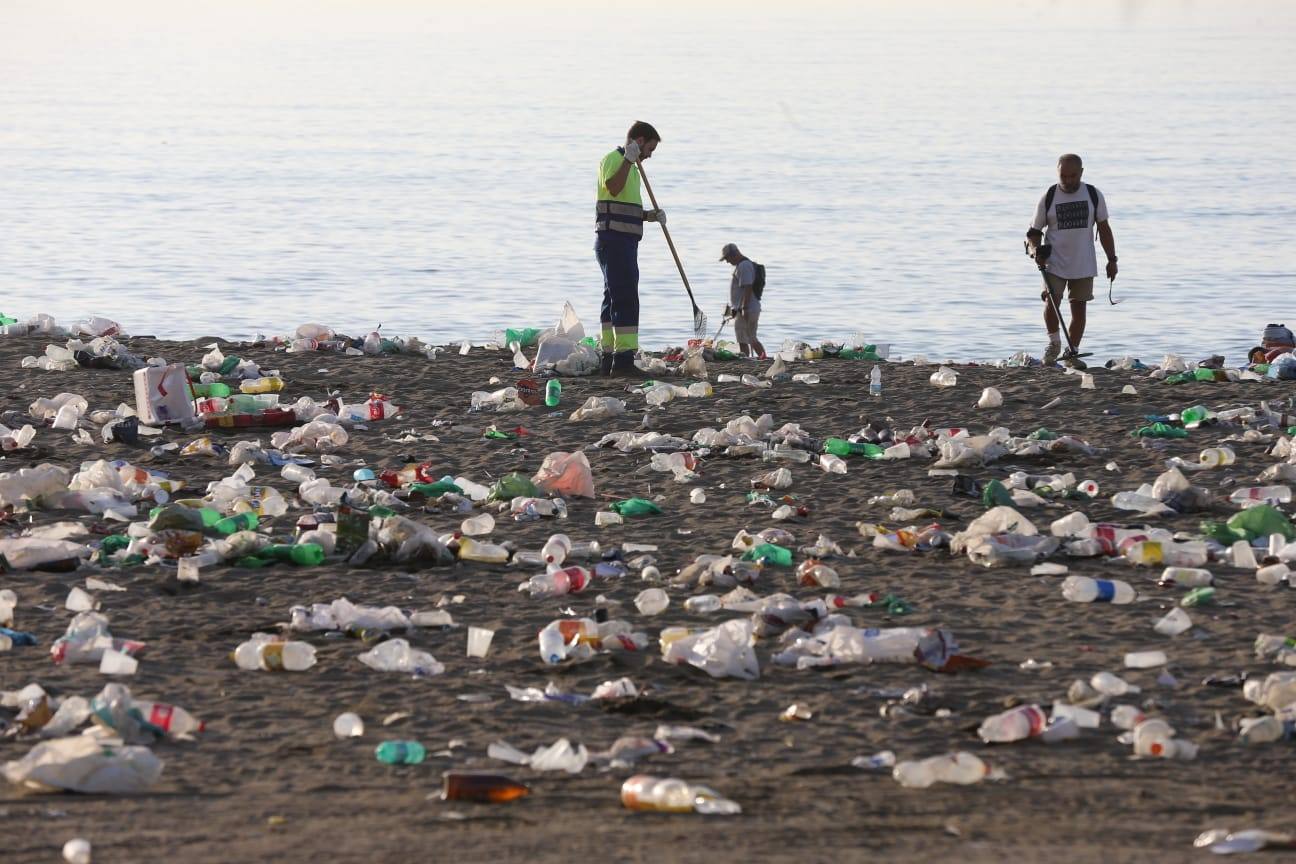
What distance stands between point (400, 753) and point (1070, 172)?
841cm

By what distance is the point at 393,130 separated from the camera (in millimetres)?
46719

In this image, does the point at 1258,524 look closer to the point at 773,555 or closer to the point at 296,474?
the point at 773,555

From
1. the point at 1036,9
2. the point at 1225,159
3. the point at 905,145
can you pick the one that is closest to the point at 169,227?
the point at 905,145

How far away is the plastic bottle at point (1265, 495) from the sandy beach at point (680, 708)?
98 mm

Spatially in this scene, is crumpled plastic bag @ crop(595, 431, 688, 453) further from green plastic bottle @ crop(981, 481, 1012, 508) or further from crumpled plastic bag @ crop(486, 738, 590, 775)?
crumpled plastic bag @ crop(486, 738, 590, 775)

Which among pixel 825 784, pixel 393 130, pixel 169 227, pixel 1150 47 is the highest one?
pixel 1150 47

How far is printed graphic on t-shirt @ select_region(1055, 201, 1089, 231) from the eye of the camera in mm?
11766

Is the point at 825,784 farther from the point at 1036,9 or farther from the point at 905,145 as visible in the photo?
the point at 1036,9

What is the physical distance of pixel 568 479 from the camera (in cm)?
757

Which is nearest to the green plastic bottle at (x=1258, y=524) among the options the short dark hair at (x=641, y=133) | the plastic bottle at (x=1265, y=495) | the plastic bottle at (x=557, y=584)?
the plastic bottle at (x=1265, y=495)

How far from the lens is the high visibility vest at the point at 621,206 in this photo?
34.9 ft

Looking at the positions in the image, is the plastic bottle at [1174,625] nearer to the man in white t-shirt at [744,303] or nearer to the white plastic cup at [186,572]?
the white plastic cup at [186,572]

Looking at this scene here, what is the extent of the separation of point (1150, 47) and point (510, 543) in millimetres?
92658

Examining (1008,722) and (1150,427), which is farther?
(1150,427)
